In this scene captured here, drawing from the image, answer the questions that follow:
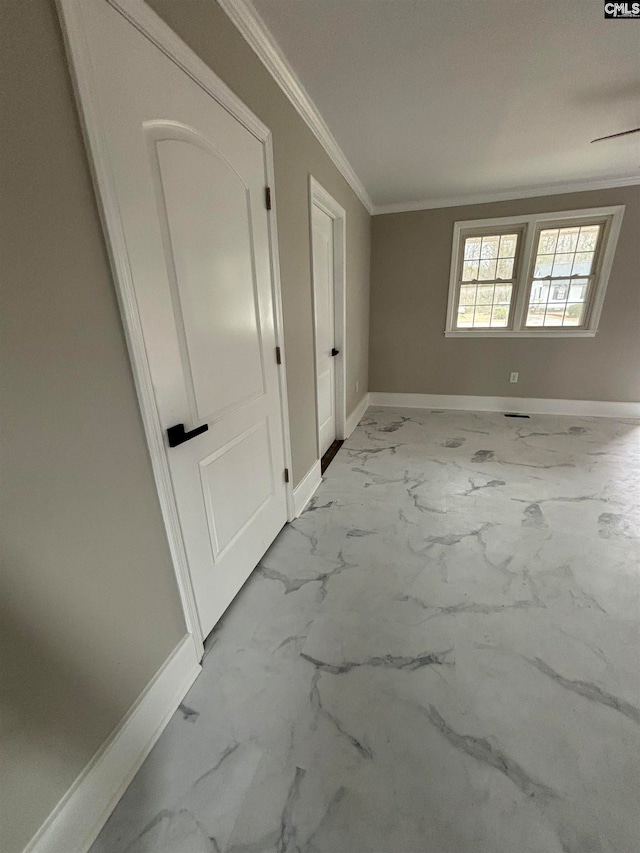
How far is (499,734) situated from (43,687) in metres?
1.32

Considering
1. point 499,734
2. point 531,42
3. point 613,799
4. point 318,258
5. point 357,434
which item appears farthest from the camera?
point 357,434

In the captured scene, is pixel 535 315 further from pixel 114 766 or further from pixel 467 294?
pixel 114 766

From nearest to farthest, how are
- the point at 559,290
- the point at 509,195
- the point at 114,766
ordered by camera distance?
the point at 114,766, the point at 509,195, the point at 559,290

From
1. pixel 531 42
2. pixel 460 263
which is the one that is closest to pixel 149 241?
pixel 531 42

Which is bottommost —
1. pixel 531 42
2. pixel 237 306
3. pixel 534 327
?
pixel 534 327

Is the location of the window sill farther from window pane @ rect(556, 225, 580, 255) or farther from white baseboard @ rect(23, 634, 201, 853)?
white baseboard @ rect(23, 634, 201, 853)

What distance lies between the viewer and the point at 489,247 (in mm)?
4043

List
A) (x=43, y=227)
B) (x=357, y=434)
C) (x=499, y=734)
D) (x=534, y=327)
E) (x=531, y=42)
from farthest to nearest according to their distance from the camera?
(x=534, y=327) < (x=357, y=434) < (x=531, y=42) < (x=499, y=734) < (x=43, y=227)

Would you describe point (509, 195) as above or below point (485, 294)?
above

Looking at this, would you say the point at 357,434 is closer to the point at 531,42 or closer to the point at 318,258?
the point at 318,258

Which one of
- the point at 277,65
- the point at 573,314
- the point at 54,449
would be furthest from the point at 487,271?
the point at 54,449

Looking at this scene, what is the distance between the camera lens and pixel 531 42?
1624 mm

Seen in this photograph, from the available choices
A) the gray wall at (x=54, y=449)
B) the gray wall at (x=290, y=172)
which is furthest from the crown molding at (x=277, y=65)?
the gray wall at (x=54, y=449)

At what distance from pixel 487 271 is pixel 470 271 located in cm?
19
